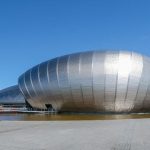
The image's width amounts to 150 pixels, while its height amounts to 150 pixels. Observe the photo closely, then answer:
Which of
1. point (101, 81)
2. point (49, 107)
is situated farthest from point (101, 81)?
point (49, 107)

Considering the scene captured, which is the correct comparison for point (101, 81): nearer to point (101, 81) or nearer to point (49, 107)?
point (101, 81)

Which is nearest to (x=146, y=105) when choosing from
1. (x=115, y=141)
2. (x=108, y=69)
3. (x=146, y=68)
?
(x=146, y=68)

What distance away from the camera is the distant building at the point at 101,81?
124ft

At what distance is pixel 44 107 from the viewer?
4459 centimetres

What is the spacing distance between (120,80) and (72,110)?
26.3ft

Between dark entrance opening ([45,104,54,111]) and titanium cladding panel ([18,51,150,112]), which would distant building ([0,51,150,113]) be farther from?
dark entrance opening ([45,104,54,111])

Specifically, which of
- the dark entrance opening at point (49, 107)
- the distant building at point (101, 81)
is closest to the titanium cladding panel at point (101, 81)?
the distant building at point (101, 81)

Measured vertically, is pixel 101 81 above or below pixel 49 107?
above

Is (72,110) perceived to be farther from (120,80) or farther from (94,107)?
(120,80)

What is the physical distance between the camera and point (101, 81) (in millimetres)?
37656

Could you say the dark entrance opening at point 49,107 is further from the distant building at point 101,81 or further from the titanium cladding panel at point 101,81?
the titanium cladding panel at point 101,81

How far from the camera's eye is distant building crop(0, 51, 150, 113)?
3766 centimetres

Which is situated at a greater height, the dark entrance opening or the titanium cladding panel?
the titanium cladding panel

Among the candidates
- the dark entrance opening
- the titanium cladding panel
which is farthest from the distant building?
the dark entrance opening
